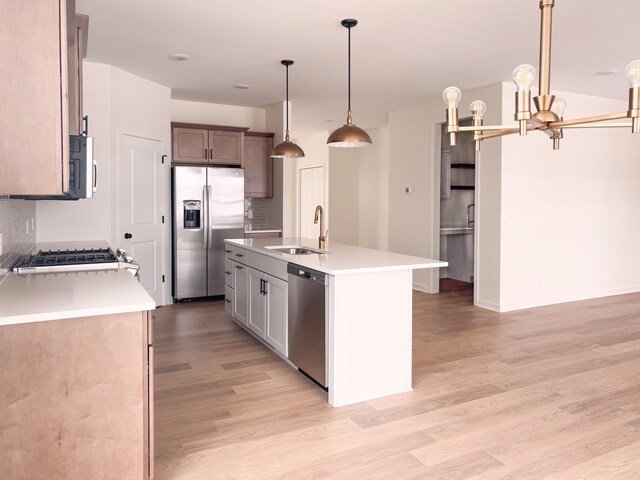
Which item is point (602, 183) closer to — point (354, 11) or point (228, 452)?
point (354, 11)

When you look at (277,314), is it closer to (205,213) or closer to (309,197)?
(205,213)

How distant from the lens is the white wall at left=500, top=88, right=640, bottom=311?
18.9 feet

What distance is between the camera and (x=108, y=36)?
162 inches

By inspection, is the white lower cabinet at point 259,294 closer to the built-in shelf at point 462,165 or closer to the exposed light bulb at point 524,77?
the exposed light bulb at point 524,77

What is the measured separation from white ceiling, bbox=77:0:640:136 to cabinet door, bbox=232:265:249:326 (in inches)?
79.5

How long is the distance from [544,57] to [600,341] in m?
3.38

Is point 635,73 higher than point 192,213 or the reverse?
higher

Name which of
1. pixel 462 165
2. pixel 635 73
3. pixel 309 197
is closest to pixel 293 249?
pixel 635 73

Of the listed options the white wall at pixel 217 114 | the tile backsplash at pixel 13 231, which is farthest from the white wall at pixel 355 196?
the tile backsplash at pixel 13 231

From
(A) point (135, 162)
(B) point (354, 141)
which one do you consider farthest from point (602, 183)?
(A) point (135, 162)

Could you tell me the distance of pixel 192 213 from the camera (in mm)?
6148

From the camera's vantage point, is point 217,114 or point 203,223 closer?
point 203,223

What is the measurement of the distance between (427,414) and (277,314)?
1.39 meters

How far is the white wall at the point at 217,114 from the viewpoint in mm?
6684
